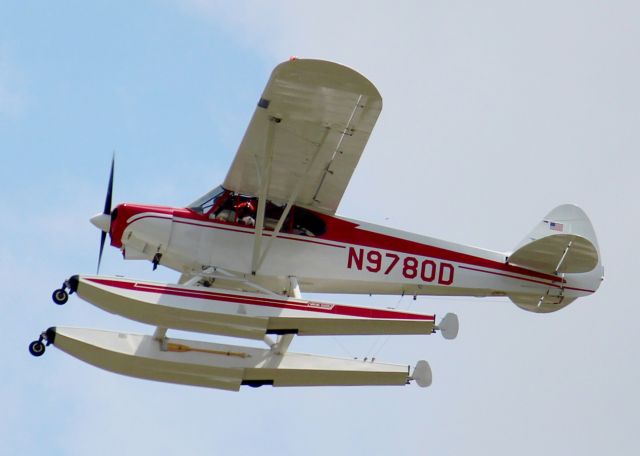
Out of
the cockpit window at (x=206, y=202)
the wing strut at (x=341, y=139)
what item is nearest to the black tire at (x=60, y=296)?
the cockpit window at (x=206, y=202)

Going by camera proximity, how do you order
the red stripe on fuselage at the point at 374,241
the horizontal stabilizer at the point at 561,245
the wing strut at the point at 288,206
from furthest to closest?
the horizontal stabilizer at the point at 561,245
the red stripe on fuselage at the point at 374,241
the wing strut at the point at 288,206

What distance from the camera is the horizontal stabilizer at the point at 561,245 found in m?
14.8

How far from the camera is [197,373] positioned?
1421 cm

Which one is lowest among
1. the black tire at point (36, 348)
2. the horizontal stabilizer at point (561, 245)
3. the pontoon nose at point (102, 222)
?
the black tire at point (36, 348)

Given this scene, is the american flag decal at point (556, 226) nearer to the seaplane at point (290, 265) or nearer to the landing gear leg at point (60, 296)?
the seaplane at point (290, 265)

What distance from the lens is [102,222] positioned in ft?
48.4

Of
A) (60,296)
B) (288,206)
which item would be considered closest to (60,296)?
(60,296)

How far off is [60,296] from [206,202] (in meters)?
2.44

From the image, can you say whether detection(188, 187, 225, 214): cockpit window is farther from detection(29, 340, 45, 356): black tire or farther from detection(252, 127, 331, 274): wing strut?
detection(29, 340, 45, 356): black tire

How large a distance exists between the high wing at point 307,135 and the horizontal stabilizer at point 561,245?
2644mm

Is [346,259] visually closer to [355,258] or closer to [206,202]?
[355,258]

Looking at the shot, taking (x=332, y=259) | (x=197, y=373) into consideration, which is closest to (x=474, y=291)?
(x=332, y=259)

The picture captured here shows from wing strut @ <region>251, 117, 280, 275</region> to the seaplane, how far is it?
19 mm

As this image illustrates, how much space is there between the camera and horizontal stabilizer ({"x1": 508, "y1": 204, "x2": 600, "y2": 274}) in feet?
48.5
